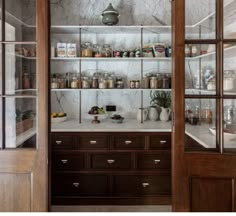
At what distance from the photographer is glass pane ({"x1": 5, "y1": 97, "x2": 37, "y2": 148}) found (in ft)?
7.09

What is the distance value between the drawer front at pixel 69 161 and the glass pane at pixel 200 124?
167 cm

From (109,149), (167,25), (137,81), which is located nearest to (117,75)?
(137,81)

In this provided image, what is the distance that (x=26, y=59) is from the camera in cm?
216

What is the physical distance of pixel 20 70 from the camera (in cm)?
216

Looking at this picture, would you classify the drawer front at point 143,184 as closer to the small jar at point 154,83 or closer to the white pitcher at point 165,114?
the white pitcher at point 165,114

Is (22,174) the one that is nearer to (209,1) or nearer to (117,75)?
(209,1)

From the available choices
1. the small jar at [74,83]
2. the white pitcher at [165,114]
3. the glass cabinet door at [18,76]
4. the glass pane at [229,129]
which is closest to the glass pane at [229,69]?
the glass pane at [229,129]

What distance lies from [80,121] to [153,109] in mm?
965

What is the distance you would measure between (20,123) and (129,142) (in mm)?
1603

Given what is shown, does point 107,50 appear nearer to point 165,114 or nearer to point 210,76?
point 165,114

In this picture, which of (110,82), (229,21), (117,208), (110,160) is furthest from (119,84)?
(229,21)

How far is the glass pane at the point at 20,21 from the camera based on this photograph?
2129 millimetres

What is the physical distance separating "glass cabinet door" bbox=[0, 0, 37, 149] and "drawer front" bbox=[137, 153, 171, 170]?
1.64 metres

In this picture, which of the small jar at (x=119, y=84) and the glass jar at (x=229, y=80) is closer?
the glass jar at (x=229, y=80)
